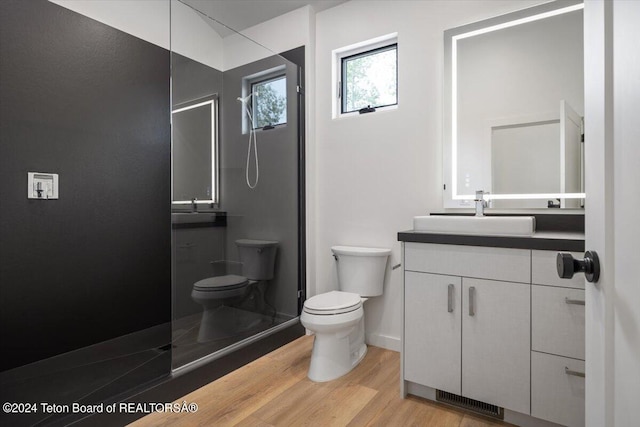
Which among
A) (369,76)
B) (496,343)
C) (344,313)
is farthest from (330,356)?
(369,76)

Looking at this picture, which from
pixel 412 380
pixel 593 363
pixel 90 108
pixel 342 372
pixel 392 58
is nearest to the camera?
pixel 593 363

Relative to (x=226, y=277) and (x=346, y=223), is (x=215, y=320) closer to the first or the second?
(x=226, y=277)

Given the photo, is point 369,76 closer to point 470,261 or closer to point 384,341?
point 470,261

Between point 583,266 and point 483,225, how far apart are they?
3.83 feet

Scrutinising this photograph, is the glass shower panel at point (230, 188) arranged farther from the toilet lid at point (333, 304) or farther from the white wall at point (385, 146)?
the toilet lid at point (333, 304)

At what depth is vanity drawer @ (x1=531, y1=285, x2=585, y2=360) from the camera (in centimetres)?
149

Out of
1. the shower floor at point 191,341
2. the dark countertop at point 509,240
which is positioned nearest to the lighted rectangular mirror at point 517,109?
the dark countertop at point 509,240

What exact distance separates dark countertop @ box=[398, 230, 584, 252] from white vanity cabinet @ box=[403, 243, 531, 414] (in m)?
0.03

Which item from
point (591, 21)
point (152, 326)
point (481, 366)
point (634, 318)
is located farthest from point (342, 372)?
point (591, 21)

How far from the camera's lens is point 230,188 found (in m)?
2.37

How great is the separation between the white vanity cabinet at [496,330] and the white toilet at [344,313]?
0.40m

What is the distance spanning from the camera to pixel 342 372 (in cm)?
218

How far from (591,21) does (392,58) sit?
216cm

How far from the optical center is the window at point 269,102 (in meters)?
2.55
